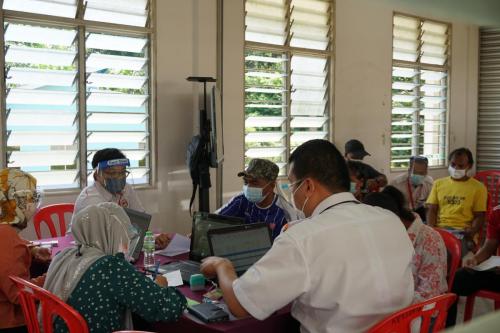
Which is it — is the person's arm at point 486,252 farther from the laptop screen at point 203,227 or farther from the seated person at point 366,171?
the laptop screen at point 203,227

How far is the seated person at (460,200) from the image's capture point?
462 cm

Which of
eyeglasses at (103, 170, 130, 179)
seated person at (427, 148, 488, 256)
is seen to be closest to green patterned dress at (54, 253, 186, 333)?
eyeglasses at (103, 170, 130, 179)

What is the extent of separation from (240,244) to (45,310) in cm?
100

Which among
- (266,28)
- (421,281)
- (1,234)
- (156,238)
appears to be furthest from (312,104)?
(1,234)

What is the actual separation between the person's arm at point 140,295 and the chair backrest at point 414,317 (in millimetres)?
766

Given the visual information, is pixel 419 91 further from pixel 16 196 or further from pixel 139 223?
pixel 16 196

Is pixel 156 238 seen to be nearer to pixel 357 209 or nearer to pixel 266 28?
pixel 357 209

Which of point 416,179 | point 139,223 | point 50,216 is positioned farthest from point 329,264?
point 416,179

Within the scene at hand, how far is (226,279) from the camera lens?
181 centimetres

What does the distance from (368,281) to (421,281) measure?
100cm

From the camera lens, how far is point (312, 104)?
5977mm

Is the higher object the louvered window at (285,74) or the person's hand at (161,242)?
the louvered window at (285,74)

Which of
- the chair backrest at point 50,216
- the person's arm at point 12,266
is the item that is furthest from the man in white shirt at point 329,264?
the chair backrest at point 50,216

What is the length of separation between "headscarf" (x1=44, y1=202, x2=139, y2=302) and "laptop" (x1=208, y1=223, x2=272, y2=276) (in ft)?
1.92
